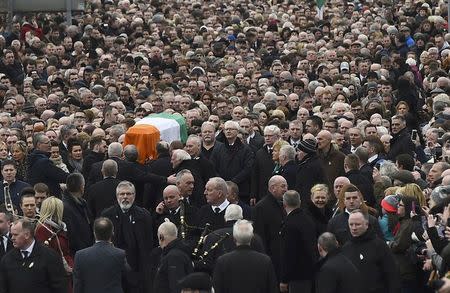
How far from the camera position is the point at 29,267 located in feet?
50.5

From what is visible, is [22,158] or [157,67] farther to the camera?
[157,67]

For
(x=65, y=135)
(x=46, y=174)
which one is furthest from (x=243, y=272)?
(x=65, y=135)

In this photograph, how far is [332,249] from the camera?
50.0 ft

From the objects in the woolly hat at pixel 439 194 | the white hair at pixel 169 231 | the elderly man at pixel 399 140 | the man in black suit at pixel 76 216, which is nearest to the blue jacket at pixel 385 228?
the woolly hat at pixel 439 194

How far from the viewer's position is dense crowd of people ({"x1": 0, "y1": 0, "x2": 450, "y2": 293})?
15578 millimetres

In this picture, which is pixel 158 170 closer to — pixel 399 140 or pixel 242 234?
pixel 399 140

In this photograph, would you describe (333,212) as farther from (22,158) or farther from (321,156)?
(22,158)

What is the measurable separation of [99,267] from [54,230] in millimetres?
1543

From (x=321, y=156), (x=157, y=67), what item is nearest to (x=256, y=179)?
Answer: (x=321, y=156)

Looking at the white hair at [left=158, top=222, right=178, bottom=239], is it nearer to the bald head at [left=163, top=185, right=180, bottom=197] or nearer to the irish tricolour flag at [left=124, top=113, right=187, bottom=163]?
the bald head at [left=163, top=185, right=180, bottom=197]

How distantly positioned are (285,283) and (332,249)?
70.7 inches

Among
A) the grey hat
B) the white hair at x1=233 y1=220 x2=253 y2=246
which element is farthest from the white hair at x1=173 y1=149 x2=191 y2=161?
the grey hat

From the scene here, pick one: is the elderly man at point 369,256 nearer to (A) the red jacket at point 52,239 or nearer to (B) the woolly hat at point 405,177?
(B) the woolly hat at point 405,177

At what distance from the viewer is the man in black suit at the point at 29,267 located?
1539cm
